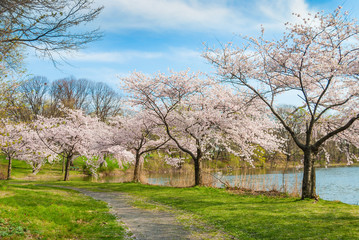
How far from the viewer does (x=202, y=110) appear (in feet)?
61.5

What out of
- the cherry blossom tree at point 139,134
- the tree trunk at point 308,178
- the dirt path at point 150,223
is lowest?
the dirt path at point 150,223

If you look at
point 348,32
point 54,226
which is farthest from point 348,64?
point 54,226

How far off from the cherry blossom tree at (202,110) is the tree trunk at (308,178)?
17.9 ft

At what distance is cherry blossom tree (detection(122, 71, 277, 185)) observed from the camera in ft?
59.3

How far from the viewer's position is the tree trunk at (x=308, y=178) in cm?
1274

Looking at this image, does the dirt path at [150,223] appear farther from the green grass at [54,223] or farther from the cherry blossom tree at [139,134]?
the cherry blossom tree at [139,134]

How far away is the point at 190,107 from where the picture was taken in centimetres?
1989

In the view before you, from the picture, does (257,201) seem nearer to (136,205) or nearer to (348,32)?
(136,205)

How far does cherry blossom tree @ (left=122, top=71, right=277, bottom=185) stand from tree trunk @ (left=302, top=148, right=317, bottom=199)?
5442 mm

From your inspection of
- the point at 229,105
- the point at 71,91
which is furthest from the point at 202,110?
the point at 71,91

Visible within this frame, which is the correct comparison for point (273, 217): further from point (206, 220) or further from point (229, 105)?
point (229, 105)

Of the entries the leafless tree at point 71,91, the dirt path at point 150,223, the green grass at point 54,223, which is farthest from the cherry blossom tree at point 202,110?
the leafless tree at point 71,91

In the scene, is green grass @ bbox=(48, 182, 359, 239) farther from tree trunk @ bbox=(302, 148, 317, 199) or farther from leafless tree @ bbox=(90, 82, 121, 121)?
leafless tree @ bbox=(90, 82, 121, 121)

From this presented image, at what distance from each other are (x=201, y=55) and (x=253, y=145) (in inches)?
325
